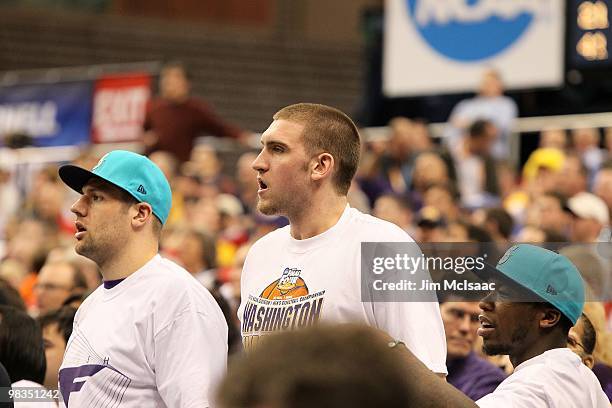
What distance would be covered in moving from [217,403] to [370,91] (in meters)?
13.5

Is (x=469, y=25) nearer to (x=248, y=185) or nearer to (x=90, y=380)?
(x=248, y=185)

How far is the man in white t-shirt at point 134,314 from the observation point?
12.7 ft

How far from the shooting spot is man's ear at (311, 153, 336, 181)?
13.7 feet

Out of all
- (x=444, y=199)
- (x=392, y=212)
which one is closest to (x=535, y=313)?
(x=392, y=212)

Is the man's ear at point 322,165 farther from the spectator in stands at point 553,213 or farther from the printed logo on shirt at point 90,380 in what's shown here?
the spectator in stands at point 553,213

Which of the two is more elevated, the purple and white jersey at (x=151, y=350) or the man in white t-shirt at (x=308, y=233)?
the man in white t-shirt at (x=308, y=233)

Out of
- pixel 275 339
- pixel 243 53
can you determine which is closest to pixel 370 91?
pixel 243 53

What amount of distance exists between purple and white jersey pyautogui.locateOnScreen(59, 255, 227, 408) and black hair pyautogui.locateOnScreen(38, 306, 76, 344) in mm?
1192

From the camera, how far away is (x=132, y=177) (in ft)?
14.1

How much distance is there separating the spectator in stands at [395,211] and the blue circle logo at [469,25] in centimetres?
403

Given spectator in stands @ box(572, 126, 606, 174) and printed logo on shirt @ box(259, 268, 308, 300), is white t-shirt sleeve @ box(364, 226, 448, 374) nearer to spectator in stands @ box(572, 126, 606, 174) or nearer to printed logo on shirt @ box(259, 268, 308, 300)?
printed logo on shirt @ box(259, 268, 308, 300)

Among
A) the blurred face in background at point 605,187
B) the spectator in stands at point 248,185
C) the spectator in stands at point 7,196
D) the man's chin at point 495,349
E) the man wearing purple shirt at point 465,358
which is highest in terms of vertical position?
the man's chin at point 495,349

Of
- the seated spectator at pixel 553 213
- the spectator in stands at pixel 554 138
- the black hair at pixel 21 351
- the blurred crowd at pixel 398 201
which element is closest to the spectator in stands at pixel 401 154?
the blurred crowd at pixel 398 201

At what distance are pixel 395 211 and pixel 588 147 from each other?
8.07 feet
